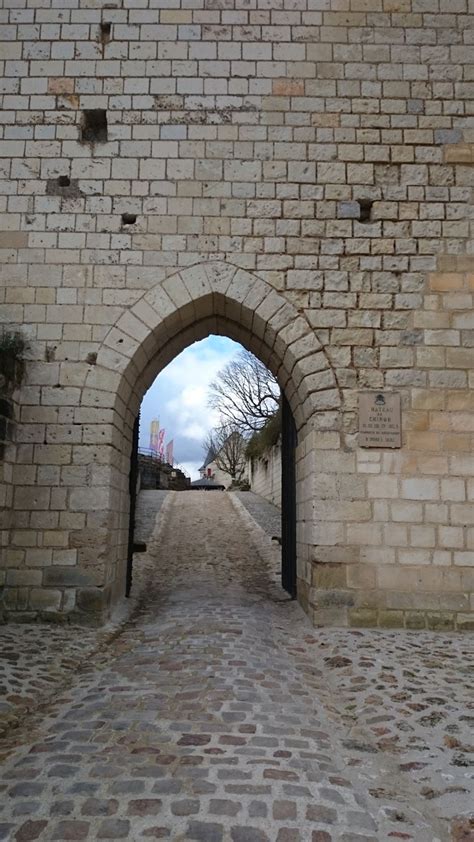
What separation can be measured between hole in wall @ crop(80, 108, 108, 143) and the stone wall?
941 centimetres

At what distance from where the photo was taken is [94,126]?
5812 millimetres

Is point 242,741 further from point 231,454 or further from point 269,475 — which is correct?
point 231,454

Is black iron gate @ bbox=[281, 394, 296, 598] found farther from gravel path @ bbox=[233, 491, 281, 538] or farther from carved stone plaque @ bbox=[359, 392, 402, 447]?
gravel path @ bbox=[233, 491, 281, 538]

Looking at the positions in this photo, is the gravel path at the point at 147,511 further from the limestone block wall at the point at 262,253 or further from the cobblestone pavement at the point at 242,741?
the cobblestone pavement at the point at 242,741

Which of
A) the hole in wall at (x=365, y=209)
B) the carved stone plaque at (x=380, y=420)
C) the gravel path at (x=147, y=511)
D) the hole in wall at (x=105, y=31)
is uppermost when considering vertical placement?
the hole in wall at (x=105, y=31)

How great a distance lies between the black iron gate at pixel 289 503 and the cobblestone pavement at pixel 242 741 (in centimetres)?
138

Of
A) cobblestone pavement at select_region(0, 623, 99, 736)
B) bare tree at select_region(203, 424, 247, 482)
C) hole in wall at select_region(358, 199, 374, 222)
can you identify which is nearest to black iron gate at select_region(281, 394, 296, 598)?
hole in wall at select_region(358, 199, 374, 222)

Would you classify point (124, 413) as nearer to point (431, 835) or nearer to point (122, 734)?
point (122, 734)

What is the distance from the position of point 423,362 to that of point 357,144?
2.16 metres

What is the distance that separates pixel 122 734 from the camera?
283cm

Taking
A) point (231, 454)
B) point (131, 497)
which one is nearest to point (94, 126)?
point (131, 497)

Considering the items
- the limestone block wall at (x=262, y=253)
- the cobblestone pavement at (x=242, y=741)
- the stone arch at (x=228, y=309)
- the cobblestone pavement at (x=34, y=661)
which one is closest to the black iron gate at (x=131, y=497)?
the limestone block wall at (x=262, y=253)

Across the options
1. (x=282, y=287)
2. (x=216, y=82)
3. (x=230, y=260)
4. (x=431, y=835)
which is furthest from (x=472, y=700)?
(x=216, y=82)

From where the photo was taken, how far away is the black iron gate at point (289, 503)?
6465 mm
